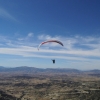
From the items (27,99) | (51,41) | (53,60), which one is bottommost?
(27,99)

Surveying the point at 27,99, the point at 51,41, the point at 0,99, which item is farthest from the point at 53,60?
the point at 27,99

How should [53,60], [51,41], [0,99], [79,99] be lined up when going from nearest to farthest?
[51,41]
[53,60]
[0,99]
[79,99]

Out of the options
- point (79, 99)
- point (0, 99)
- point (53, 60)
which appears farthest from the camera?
point (79, 99)

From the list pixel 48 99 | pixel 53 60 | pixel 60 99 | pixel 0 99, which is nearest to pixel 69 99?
pixel 60 99

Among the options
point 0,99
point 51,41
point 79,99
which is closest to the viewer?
point 51,41

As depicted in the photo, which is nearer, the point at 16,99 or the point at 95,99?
the point at 95,99

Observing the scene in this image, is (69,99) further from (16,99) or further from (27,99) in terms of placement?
(16,99)

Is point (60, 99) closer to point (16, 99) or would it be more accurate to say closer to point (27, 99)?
point (27, 99)

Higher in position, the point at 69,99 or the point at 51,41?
the point at 51,41

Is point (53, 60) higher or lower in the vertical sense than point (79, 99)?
higher
